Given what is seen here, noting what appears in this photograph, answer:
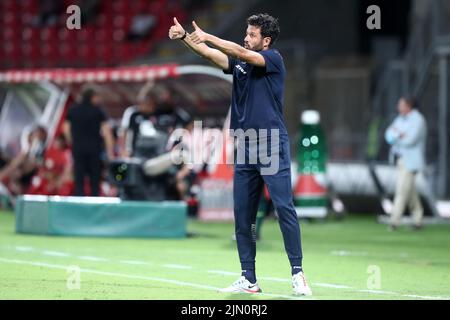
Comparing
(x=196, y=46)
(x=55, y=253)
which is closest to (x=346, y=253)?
(x=55, y=253)

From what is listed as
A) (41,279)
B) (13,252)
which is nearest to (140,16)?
(13,252)

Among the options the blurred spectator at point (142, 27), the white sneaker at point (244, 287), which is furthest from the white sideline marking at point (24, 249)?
the blurred spectator at point (142, 27)

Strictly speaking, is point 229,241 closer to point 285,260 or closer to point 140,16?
point 285,260

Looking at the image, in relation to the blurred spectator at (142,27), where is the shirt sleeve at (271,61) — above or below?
below

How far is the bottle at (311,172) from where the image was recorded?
21.2 metres

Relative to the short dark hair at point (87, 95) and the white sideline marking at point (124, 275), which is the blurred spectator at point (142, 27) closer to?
the short dark hair at point (87, 95)

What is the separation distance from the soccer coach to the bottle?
11057 mm

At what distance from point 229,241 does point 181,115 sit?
153 inches

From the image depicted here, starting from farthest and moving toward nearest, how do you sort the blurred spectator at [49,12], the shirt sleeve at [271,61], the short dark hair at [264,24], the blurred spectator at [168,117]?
the blurred spectator at [49,12] < the blurred spectator at [168,117] < the short dark hair at [264,24] < the shirt sleeve at [271,61]

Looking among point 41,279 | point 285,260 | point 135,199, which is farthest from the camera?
point 135,199

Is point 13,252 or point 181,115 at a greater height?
point 181,115

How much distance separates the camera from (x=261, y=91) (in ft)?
32.6

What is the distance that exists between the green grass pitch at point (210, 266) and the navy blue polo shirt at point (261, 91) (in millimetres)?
1458

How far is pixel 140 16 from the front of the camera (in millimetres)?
33406
